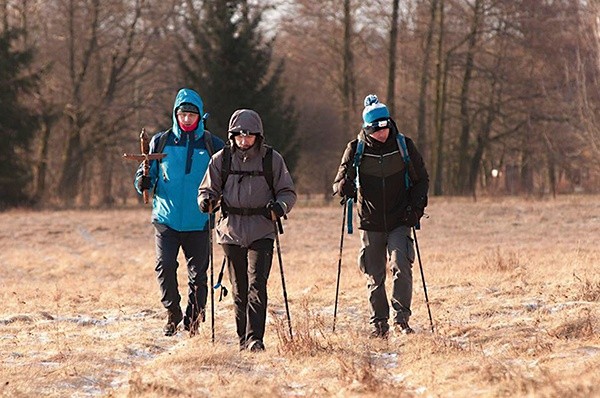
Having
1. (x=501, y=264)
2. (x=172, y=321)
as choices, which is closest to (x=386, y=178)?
(x=172, y=321)

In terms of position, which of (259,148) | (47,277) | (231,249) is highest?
(259,148)

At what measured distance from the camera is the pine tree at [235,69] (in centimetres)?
3612

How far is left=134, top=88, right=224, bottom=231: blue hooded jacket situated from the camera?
904cm

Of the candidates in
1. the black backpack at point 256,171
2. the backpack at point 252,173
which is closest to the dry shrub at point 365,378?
the backpack at point 252,173

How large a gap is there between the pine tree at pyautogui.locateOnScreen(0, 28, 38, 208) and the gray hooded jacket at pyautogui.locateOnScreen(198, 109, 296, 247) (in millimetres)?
28744

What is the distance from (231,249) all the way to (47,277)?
1014 cm

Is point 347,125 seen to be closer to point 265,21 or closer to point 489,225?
point 265,21

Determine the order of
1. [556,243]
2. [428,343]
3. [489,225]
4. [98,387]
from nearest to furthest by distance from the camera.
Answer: [98,387], [428,343], [556,243], [489,225]

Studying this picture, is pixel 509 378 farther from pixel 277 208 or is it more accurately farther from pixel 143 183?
pixel 143 183

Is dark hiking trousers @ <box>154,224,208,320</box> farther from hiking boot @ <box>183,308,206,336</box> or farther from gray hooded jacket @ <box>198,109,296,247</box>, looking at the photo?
gray hooded jacket @ <box>198,109,296,247</box>

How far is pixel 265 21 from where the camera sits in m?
40.1

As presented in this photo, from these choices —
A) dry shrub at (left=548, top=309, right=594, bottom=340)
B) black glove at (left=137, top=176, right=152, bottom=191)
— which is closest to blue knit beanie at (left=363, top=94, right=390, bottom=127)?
black glove at (left=137, top=176, right=152, bottom=191)

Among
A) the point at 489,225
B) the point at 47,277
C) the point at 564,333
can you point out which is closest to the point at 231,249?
the point at 564,333

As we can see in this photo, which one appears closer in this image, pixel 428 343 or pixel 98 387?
pixel 98 387
